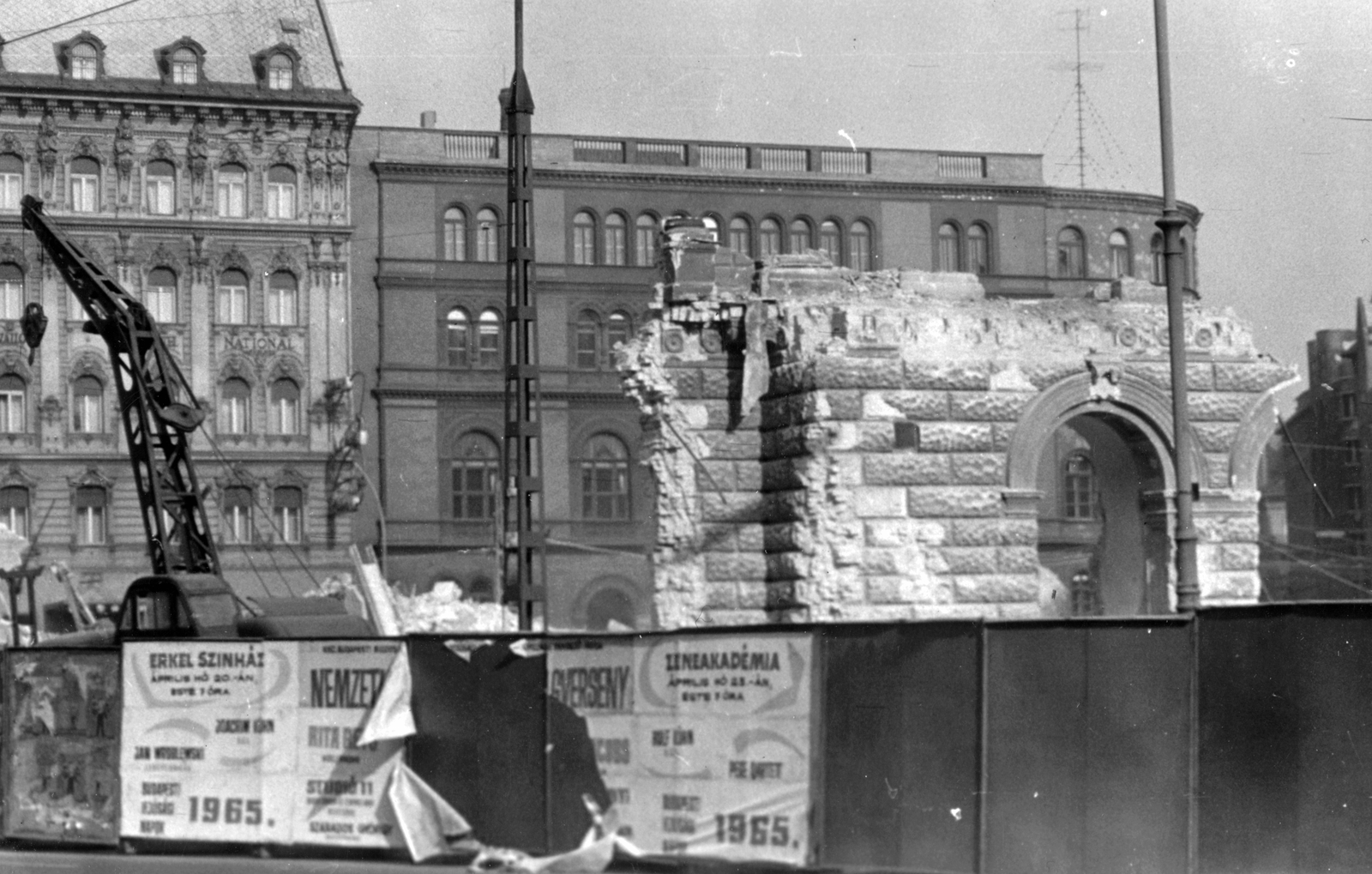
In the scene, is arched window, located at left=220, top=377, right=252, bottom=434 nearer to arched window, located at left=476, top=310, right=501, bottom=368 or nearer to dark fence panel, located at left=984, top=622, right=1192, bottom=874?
arched window, located at left=476, top=310, right=501, bottom=368

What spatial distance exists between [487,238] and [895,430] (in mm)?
35462

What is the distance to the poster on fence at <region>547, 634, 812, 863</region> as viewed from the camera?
11.3 m

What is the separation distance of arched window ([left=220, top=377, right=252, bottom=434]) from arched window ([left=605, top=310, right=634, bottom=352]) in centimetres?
1028

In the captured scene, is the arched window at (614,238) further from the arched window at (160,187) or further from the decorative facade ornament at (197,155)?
the arched window at (160,187)

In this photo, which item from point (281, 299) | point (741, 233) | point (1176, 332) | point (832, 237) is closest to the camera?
point (1176, 332)

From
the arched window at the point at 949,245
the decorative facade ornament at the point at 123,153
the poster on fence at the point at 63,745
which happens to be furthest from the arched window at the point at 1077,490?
the poster on fence at the point at 63,745

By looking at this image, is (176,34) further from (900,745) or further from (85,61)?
(900,745)

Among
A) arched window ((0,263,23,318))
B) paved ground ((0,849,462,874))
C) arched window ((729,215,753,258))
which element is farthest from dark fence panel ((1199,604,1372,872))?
arched window ((0,263,23,318))

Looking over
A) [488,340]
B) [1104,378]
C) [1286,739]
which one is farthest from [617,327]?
[1286,739]

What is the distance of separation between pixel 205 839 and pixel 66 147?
132 ft

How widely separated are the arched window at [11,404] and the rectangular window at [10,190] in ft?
15.3

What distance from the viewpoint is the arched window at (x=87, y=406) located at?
48.9 meters

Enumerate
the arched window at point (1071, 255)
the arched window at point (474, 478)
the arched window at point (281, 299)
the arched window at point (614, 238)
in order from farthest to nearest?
the arched window at point (1071, 255), the arched window at point (614, 238), the arched window at point (474, 478), the arched window at point (281, 299)

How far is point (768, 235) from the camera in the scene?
5362cm
